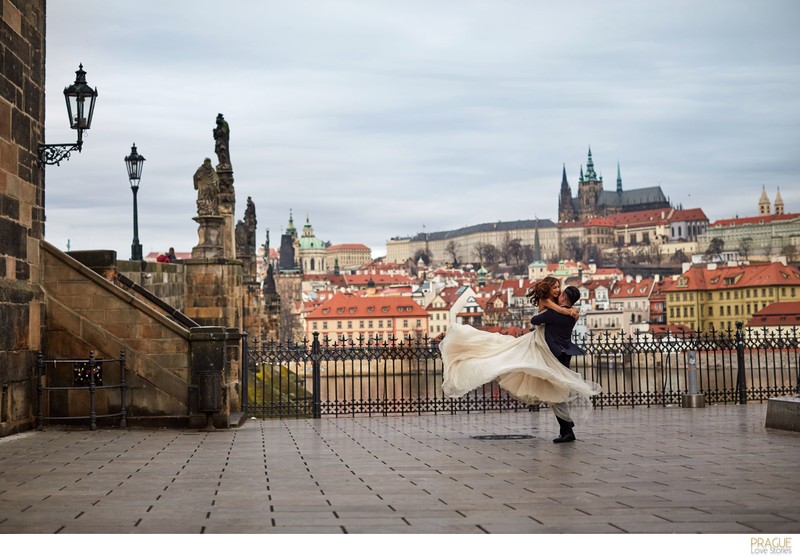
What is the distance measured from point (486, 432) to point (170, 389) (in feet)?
12.7

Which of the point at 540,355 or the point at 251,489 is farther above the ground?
the point at 540,355

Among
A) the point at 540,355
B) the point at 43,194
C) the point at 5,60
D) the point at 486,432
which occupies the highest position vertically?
the point at 5,60

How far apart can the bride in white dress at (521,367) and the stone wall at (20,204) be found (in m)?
4.86

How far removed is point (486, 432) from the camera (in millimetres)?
13625

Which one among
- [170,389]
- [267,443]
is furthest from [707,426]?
[170,389]

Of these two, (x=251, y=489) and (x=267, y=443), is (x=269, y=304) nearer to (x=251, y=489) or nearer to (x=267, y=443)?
(x=267, y=443)

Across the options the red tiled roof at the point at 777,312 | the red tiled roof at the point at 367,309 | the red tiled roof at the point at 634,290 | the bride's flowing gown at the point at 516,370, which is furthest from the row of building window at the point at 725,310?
the bride's flowing gown at the point at 516,370

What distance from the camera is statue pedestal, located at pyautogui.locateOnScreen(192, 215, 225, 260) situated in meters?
21.9

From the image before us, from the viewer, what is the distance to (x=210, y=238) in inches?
876

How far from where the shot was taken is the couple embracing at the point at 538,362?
40.4 feet

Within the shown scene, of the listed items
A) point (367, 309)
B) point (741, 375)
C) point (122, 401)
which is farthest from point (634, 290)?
point (122, 401)

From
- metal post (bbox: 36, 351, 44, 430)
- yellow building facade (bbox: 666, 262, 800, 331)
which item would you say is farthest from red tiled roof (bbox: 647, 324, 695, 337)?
yellow building facade (bbox: 666, 262, 800, 331)

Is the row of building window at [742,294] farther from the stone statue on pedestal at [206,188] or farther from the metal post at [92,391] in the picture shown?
the metal post at [92,391]

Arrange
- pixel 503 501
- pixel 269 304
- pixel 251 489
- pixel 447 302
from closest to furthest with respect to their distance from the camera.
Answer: pixel 503 501 < pixel 251 489 < pixel 269 304 < pixel 447 302
